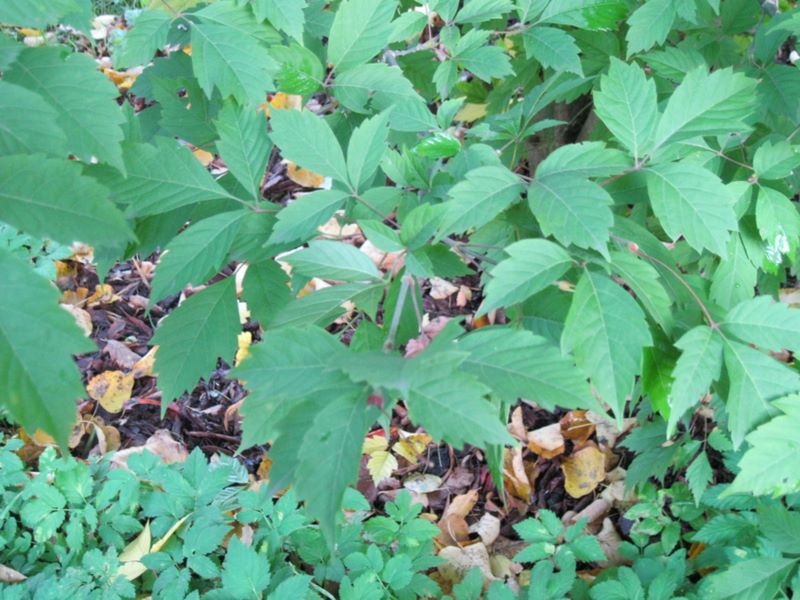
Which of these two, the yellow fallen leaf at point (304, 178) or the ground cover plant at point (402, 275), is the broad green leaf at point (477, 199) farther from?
the yellow fallen leaf at point (304, 178)

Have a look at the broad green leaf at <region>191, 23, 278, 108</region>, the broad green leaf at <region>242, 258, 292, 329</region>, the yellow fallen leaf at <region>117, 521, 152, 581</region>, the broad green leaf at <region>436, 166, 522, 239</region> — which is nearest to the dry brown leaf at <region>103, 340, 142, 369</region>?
the yellow fallen leaf at <region>117, 521, 152, 581</region>

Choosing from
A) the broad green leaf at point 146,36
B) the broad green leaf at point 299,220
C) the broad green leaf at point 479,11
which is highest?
the broad green leaf at point 479,11

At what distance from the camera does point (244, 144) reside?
1109mm

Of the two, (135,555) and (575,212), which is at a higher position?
(575,212)

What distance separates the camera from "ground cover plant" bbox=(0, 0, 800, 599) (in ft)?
2.40

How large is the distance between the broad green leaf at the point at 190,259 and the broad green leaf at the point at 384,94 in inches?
14.1

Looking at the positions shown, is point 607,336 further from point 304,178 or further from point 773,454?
point 304,178

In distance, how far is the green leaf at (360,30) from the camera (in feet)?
3.92

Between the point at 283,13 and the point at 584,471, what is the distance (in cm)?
178

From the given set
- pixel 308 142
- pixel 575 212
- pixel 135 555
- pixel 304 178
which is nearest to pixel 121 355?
pixel 135 555

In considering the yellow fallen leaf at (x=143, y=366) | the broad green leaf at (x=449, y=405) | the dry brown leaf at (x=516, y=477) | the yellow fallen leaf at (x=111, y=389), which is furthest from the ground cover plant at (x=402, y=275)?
the yellow fallen leaf at (x=143, y=366)

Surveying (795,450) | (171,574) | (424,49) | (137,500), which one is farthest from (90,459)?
(795,450)

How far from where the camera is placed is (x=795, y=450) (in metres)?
0.90

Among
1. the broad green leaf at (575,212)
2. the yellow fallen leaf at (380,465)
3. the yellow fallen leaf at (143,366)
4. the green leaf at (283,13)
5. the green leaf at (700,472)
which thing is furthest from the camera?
the yellow fallen leaf at (143,366)
